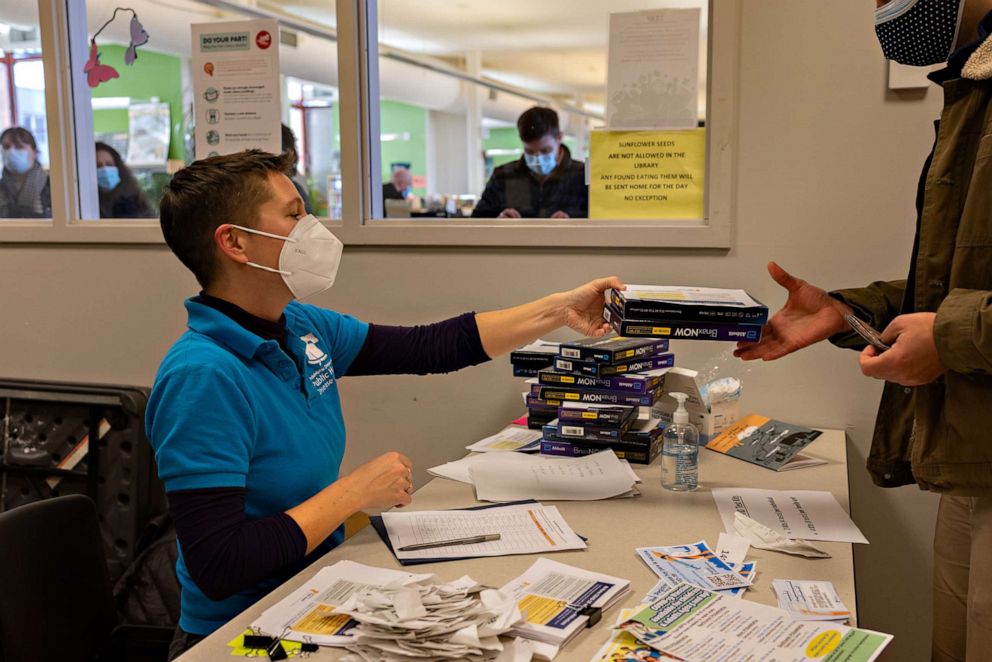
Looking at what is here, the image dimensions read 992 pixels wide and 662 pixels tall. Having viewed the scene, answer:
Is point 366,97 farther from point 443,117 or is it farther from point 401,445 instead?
point 443,117

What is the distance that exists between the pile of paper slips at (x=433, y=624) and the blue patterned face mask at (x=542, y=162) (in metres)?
1.59

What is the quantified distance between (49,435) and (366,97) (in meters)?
1.60

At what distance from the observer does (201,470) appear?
4.12 feet

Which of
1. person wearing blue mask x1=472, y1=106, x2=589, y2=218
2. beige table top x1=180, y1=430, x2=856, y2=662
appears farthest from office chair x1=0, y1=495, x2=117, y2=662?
person wearing blue mask x1=472, y1=106, x2=589, y2=218

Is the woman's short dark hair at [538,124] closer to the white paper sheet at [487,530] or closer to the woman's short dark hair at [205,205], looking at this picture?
the woman's short dark hair at [205,205]

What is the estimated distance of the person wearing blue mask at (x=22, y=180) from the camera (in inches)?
116

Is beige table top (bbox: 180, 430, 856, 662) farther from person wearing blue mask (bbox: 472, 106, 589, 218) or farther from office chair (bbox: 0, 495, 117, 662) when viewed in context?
person wearing blue mask (bbox: 472, 106, 589, 218)

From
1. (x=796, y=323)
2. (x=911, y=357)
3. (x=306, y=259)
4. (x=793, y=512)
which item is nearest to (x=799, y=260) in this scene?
(x=796, y=323)

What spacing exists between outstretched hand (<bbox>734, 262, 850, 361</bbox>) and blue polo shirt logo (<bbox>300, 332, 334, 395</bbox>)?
878mm

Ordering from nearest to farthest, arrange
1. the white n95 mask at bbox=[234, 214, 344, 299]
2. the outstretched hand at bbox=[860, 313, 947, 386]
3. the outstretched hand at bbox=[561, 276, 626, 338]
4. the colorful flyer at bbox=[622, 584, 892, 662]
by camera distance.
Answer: the colorful flyer at bbox=[622, 584, 892, 662] < the outstretched hand at bbox=[860, 313, 947, 386] < the white n95 mask at bbox=[234, 214, 344, 299] < the outstretched hand at bbox=[561, 276, 626, 338]

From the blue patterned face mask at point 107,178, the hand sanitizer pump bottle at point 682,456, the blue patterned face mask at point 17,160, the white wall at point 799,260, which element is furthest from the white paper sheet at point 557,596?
the blue patterned face mask at point 17,160

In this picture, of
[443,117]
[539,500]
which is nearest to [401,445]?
[539,500]

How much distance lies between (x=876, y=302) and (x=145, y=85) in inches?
103

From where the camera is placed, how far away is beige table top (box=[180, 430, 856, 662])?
1.16m
